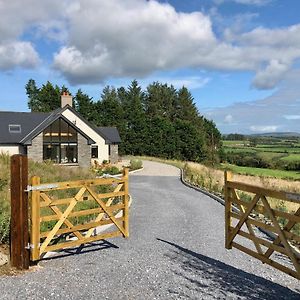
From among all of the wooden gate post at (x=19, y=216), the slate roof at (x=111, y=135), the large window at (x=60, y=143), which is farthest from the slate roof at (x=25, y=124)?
the wooden gate post at (x=19, y=216)

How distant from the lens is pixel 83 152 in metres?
35.2

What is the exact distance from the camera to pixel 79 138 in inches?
1375

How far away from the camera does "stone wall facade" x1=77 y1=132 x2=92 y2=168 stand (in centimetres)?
3494

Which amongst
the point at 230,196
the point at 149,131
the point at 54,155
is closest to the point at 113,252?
the point at 230,196

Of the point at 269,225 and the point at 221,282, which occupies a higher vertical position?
the point at 269,225

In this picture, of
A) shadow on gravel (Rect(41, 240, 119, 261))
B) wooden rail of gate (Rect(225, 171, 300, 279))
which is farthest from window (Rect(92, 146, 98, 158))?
wooden rail of gate (Rect(225, 171, 300, 279))

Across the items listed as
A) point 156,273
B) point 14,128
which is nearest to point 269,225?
point 156,273

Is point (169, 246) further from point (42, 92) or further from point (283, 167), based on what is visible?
point (42, 92)

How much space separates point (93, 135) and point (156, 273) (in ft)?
116

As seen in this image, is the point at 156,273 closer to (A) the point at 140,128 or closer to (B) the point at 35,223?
(B) the point at 35,223

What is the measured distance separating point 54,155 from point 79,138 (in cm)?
279

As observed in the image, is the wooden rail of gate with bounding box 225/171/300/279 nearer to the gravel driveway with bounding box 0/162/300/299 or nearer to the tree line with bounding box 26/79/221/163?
the gravel driveway with bounding box 0/162/300/299

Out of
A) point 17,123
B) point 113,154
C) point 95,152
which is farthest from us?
point 113,154

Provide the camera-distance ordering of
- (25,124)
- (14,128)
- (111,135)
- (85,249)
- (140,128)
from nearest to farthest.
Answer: (85,249) → (14,128) → (25,124) → (111,135) → (140,128)
